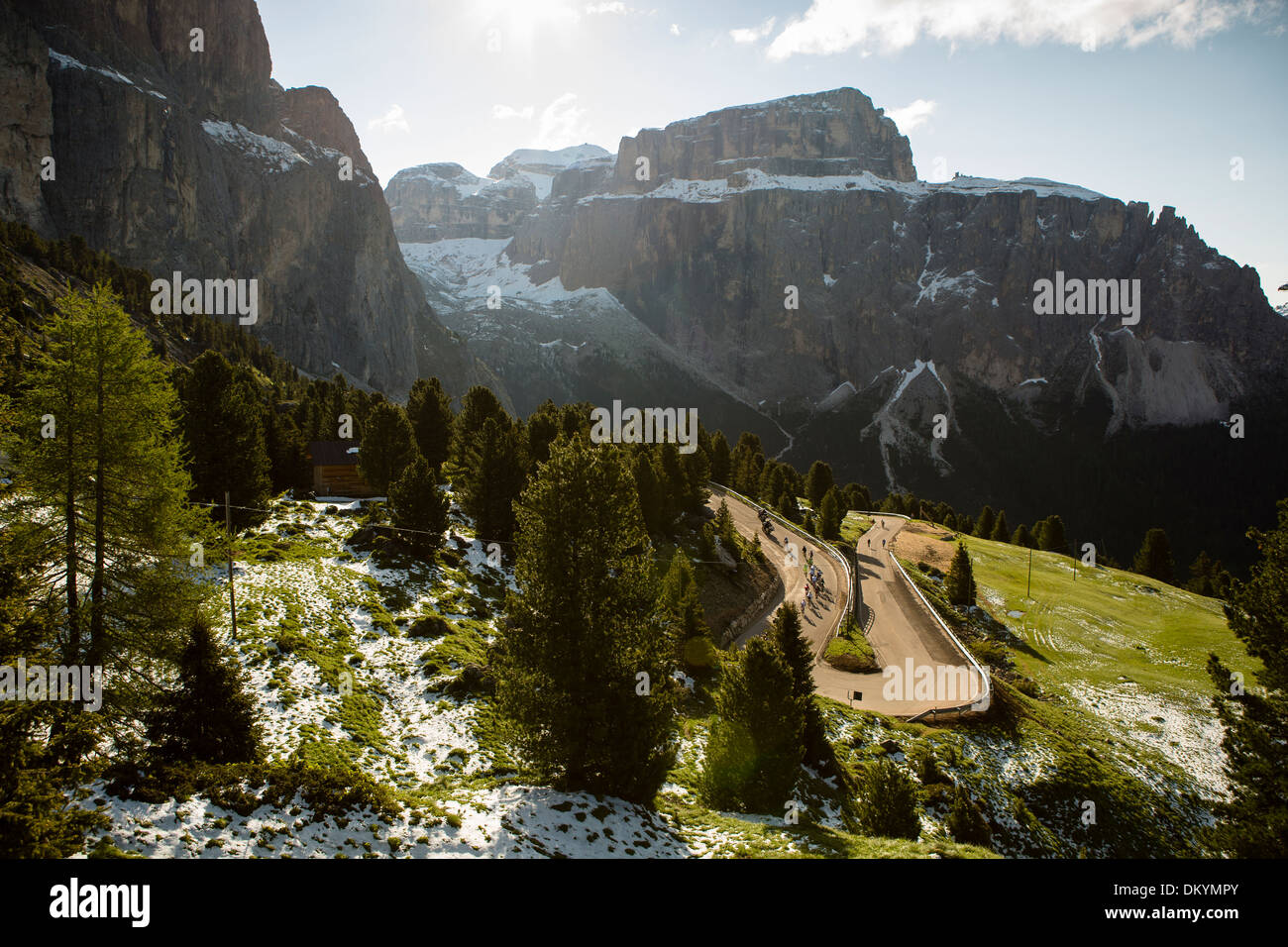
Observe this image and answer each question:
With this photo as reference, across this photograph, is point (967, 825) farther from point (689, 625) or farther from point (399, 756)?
point (399, 756)

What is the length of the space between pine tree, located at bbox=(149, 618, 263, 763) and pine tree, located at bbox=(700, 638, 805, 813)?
→ 45.2ft

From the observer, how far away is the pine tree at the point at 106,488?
50.2ft

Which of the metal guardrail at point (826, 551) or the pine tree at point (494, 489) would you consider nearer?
the pine tree at point (494, 489)

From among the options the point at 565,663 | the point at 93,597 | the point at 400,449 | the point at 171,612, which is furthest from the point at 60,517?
the point at 400,449

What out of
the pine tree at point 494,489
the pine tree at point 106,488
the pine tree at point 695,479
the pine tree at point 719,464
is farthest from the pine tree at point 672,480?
the pine tree at point 106,488

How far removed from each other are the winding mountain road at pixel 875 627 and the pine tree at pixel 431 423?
2987 cm

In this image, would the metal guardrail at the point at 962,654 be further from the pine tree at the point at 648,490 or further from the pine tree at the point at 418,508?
the pine tree at the point at 418,508

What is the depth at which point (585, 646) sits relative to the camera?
16438 mm

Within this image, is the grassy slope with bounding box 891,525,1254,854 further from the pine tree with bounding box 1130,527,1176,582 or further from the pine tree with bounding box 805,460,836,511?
the pine tree with bounding box 805,460,836,511

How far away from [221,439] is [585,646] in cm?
2925

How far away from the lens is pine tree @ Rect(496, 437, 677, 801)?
639 inches

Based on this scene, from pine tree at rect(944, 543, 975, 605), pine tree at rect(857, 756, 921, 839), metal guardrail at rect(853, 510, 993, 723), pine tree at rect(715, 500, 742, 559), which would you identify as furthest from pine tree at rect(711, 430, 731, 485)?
pine tree at rect(857, 756, 921, 839)

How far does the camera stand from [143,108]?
147250mm
